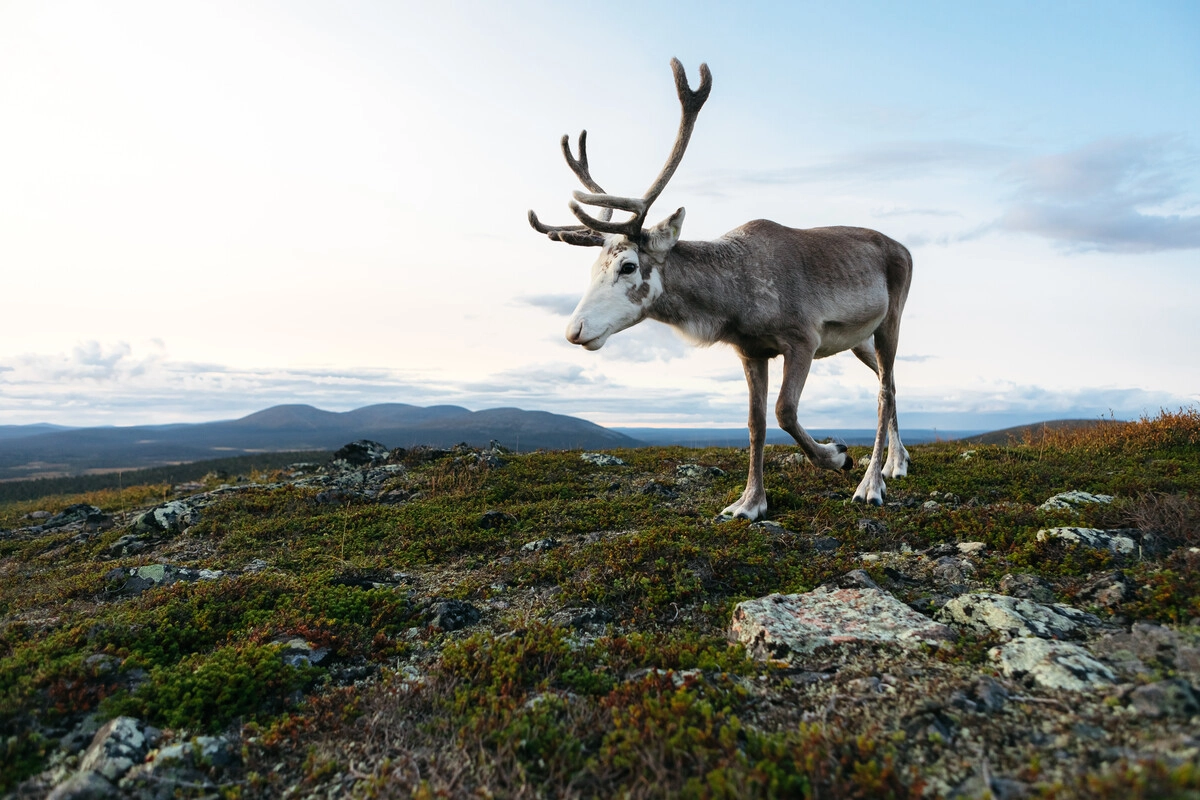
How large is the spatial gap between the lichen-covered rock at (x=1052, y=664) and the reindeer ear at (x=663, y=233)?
5541 millimetres

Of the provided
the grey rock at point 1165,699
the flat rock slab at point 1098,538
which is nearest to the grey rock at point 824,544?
the flat rock slab at point 1098,538

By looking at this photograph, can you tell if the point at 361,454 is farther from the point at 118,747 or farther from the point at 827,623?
the point at 827,623

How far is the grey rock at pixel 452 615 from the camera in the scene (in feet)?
18.6

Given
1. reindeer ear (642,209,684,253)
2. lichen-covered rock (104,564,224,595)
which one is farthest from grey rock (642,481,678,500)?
lichen-covered rock (104,564,224,595)

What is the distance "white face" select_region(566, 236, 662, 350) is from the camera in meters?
7.51

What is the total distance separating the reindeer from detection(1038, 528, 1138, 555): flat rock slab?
9.16 feet

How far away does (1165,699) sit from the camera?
126 inches

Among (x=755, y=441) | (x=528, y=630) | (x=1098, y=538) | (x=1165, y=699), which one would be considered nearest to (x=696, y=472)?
(x=755, y=441)

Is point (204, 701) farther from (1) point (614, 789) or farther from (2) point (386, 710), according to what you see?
(1) point (614, 789)

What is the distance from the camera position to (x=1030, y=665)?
13.0 feet

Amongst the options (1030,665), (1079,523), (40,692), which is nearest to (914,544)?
(1079,523)

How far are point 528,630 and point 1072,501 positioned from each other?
7.14 metres

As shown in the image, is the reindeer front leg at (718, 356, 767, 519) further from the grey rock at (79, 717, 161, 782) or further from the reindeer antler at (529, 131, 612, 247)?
the grey rock at (79, 717, 161, 782)

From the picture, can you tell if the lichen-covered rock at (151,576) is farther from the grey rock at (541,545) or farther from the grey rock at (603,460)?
the grey rock at (603,460)
